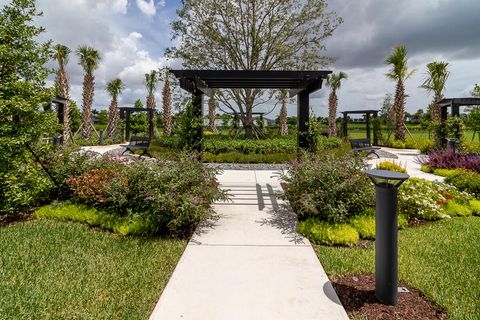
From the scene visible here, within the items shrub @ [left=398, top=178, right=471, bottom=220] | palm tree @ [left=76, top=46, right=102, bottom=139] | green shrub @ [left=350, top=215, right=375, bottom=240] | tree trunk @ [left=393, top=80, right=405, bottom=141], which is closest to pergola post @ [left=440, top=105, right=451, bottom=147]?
tree trunk @ [left=393, top=80, right=405, bottom=141]

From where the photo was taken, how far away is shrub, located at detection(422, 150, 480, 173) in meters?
7.52

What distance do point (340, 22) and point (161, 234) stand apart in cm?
1488

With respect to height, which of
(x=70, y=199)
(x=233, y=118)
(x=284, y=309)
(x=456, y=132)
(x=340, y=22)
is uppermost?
(x=340, y=22)

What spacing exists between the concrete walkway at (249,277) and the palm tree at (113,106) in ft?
63.8

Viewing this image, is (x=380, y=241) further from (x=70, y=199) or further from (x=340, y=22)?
(x=340, y=22)

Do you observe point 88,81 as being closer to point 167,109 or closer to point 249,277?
point 167,109

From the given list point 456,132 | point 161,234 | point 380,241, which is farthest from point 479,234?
point 456,132

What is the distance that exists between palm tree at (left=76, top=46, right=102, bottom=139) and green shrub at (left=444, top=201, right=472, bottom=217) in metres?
20.5

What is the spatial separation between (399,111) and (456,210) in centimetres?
1448

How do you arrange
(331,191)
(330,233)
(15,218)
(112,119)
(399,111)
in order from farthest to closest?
(112,119) → (399,111) → (15,218) → (331,191) → (330,233)

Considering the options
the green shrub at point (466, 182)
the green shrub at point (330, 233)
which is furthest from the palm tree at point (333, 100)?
the green shrub at point (330, 233)

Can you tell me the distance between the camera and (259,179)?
7473 mm

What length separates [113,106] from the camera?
21094 mm

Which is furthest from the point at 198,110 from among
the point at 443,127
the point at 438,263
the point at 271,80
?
the point at 443,127
